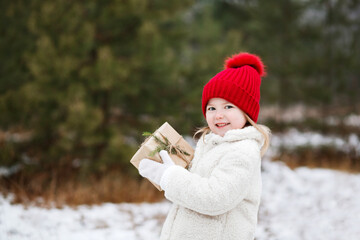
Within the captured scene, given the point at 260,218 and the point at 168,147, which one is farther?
the point at 260,218

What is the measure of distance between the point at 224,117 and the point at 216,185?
1.27 ft

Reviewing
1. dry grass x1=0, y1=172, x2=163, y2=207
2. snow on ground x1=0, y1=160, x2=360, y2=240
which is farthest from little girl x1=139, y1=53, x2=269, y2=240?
dry grass x1=0, y1=172, x2=163, y2=207

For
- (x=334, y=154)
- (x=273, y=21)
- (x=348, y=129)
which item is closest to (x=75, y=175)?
(x=334, y=154)

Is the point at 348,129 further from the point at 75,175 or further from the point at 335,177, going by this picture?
the point at 75,175

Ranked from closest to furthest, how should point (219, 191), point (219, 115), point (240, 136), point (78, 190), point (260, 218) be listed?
point (219, 191), point (240, 136), point (219, 115), point (260, 218), point (78, 190)

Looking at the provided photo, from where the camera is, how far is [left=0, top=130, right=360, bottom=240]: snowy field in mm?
3482

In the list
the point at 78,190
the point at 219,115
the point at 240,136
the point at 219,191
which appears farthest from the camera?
the point at 78,190

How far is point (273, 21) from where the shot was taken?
42.0 feet

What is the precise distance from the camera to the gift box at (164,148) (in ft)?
5.14

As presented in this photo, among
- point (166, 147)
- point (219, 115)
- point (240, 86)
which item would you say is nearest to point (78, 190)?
point (166, 147)

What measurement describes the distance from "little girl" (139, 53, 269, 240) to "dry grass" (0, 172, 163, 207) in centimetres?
371

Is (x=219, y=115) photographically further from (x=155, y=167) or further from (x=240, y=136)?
(x=155, y=167)

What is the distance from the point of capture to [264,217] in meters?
4.50

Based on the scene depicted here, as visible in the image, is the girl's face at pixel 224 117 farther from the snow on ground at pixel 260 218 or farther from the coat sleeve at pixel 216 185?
the snow on ground at pixel 260 218
